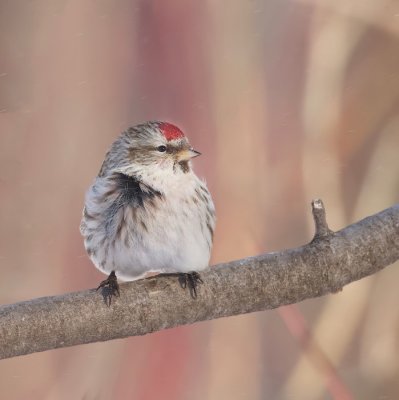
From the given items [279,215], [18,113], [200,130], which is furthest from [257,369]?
[18,113]

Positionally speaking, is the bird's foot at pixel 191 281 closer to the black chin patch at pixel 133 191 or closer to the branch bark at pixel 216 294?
the branch bark at pixel 216 294

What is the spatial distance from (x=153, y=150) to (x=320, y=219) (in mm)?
378

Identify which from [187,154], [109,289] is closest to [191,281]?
[109,289]

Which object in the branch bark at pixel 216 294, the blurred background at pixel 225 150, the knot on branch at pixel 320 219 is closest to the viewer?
the branch bark at pixel 216 294

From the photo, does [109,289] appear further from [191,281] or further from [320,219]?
[320,219]

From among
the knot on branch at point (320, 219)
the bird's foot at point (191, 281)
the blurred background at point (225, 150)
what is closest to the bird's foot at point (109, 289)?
the bird's foot at point (191, 281)

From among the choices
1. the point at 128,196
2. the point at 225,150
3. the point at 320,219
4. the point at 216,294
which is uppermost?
the point at 225,150

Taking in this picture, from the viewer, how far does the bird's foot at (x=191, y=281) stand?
183cm

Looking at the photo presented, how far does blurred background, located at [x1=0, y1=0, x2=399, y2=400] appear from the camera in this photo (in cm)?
268

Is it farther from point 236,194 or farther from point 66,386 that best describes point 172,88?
point 66,386

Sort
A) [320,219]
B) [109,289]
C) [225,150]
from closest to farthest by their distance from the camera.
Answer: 1. [109,289]
2. [320,219]
3. [225,150]

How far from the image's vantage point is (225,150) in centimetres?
280

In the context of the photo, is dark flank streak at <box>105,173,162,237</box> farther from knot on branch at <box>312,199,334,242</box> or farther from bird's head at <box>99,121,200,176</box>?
knot on branch at <box>312,199,334,242</box>

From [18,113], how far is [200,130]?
1.93 feet
